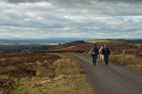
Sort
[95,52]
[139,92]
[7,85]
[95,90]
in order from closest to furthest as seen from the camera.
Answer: [139,92] < [95,90] < [7,85] < [95,52]

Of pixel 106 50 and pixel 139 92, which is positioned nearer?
pixel 139 92

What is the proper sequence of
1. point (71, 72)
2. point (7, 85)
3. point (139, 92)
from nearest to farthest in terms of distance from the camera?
point (139, 92), point (7, 85), point (71, 72)

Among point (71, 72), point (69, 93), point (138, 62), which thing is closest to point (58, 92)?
point (69, 93)

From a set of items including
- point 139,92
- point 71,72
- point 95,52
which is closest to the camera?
point 139,92

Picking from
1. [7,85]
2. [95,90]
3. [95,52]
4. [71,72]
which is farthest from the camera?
[95,52]

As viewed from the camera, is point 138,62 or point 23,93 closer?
Result: point 23,93

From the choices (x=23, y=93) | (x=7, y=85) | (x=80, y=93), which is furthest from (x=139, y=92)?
(x=7, y=85)

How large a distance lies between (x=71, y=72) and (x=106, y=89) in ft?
21.4

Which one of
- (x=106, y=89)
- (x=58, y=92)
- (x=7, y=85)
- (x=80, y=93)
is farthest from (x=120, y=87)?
(x=7, y=85)

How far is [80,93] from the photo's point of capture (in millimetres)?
9539

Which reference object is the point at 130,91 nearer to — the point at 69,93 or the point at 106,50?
the point at 69,93

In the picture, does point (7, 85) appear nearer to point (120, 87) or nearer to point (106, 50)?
point (120, 87)

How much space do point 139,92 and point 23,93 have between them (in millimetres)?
4829

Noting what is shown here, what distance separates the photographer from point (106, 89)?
33.1 ft
